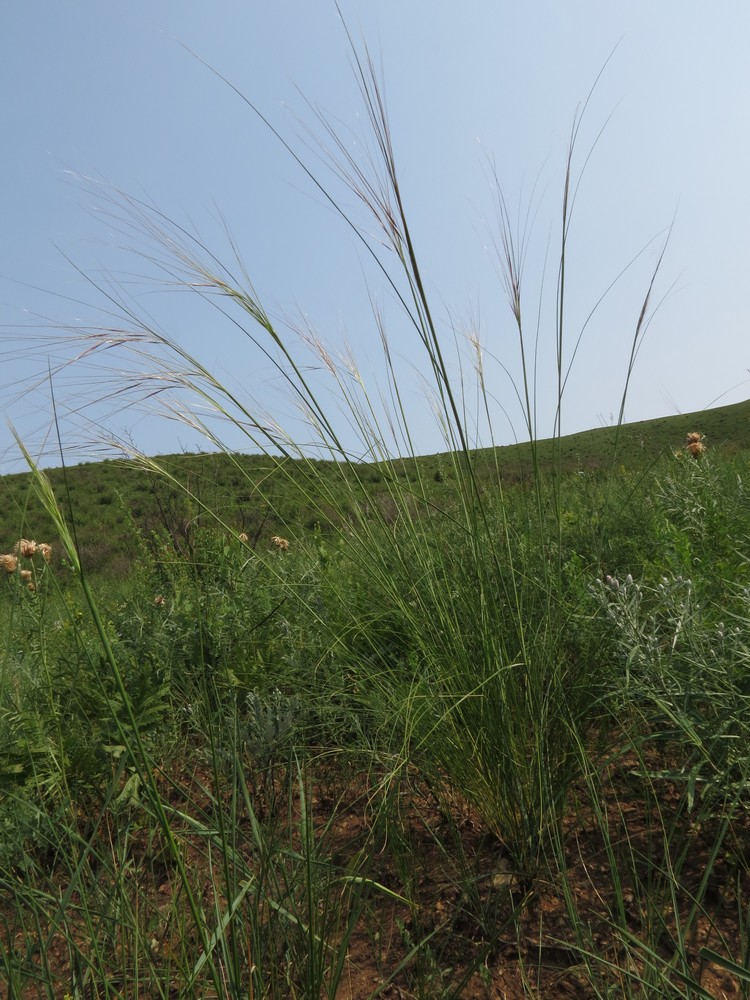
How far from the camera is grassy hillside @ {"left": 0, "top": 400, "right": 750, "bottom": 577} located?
1629mm

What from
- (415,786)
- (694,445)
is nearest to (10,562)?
(415,786)

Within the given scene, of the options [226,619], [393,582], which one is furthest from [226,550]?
[393,582]

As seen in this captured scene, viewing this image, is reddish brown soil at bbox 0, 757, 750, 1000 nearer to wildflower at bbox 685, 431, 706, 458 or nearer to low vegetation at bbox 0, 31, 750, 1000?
low vegetation at bbox 0, 31, 750, 1000

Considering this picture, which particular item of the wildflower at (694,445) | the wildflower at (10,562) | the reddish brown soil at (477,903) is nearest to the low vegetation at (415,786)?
the reddish brown soil at (477,903)

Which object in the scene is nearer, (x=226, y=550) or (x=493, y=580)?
(x=493, y=580)

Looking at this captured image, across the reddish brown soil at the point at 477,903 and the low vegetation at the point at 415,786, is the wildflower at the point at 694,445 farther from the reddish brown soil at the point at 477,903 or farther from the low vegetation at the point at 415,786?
the reddish brown soil at the point at 477,903

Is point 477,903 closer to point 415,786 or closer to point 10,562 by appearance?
point 415,786

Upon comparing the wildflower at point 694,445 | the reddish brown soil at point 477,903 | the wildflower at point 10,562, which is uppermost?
the wildflower at point 694,445

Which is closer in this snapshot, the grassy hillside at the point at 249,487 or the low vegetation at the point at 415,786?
the low vegetation at the point at 415,786

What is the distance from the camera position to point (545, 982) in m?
1.02

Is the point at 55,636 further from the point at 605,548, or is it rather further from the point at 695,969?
the point at 695,969

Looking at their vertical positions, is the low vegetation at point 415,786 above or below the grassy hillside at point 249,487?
below

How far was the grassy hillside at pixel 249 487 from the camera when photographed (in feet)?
5.34

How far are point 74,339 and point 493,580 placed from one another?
1.00 metres
